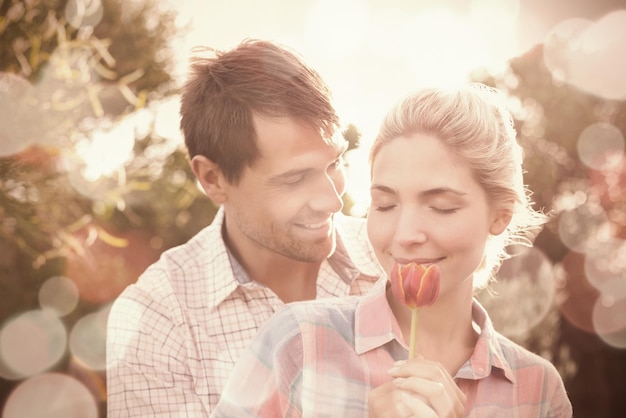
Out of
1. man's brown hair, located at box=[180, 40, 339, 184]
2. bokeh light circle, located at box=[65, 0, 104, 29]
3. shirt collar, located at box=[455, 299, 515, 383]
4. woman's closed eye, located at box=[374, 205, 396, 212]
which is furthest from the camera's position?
bokeh light circle, located at box=[65, 0, 104, 29]

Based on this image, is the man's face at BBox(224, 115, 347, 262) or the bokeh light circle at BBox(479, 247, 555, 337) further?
the bokeh light circle at BBox(479, 247, 555, 337)

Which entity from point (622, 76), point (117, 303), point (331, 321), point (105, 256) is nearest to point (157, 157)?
point (105, 256)

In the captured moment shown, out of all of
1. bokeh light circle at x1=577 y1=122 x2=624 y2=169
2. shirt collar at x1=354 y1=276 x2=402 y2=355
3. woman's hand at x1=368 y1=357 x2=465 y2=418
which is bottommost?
bokeh light circle at x1=577 y1=122 x2=624 y2=169

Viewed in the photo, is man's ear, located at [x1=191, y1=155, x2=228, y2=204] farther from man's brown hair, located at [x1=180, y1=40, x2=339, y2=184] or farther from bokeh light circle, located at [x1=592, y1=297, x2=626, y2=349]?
bokeh light circle, located at [x1=592, y1=297, x2=626, y2=349]

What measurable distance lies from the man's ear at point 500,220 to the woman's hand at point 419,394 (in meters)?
0.74

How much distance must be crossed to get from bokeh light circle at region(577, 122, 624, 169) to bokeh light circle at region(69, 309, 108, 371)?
18.0 feet

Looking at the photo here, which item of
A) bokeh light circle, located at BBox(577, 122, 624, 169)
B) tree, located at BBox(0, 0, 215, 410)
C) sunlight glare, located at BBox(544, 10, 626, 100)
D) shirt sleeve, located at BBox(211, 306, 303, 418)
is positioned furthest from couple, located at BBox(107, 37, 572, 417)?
bokeh light circle, located at BBox(577, 122, 624, 169)

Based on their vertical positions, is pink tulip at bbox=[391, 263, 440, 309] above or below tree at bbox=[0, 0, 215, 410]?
above

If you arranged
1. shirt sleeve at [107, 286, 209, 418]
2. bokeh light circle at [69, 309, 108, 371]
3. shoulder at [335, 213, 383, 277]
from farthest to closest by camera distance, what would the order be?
bokeh light circle at [69, 309, 108, 371] → shoulder at [335, 213, 383, 277] → shirt sleeve at [107, 286, 209, 418]

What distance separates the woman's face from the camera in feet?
7.29

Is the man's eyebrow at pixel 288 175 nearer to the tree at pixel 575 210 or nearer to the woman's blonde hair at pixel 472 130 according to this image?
the woman's blonde hair at pixel 472 130

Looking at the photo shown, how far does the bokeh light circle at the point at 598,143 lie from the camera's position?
837 centimetres

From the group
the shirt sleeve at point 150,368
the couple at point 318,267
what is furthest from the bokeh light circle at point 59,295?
the shirt sleeve at point 150,368

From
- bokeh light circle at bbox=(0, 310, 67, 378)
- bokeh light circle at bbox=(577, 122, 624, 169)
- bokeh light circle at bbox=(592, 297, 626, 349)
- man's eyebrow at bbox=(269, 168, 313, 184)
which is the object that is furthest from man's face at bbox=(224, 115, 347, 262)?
bokeh light circle at bbox=(0, 310, 67, 378)
